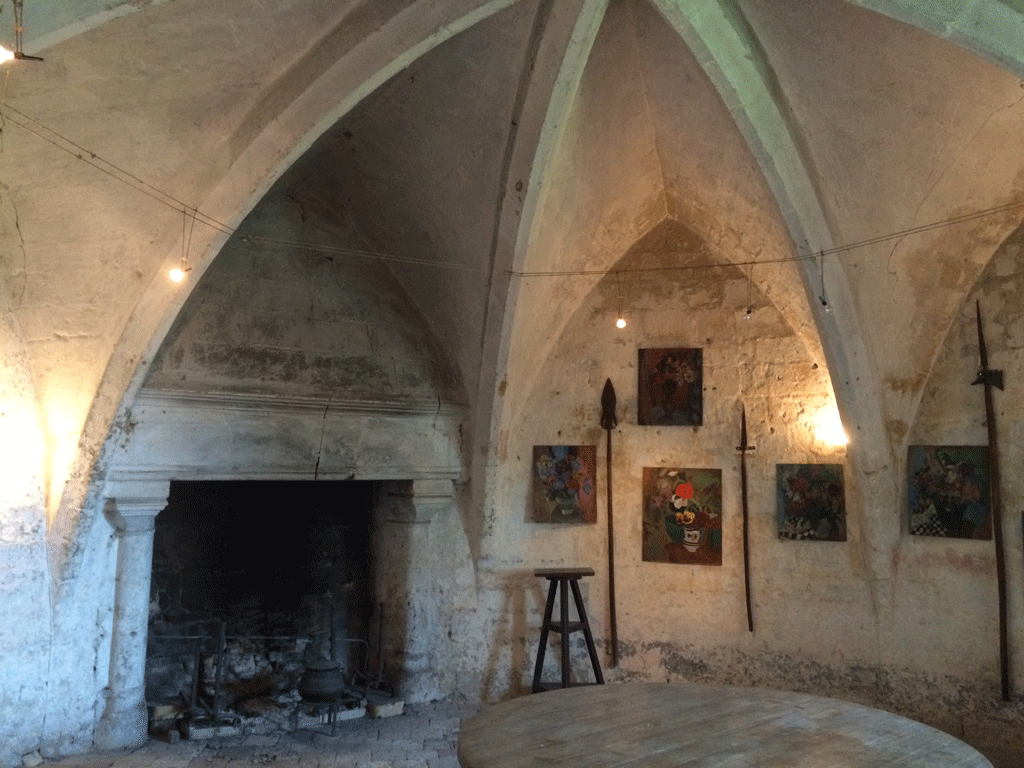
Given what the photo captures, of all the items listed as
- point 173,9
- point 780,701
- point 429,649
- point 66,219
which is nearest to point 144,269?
point 66,219

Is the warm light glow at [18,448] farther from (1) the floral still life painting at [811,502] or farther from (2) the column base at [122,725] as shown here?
(1) the floral still life painting at [811,502]

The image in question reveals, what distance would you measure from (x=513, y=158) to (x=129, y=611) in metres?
4.17

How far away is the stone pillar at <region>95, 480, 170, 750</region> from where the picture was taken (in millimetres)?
5832

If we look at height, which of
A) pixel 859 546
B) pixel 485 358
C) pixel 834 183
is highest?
pixel 834 183

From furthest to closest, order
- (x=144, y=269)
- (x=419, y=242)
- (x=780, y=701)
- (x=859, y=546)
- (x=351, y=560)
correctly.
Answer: (x=351, y=560)
(x=419, y=242)
(x=859, y=546)
(x=144, y=269)
(x=780, y=701)

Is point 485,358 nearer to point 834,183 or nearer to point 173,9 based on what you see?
point 834,183

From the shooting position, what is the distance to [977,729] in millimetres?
5812

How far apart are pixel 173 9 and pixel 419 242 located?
9.33 ft

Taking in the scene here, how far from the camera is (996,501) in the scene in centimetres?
577

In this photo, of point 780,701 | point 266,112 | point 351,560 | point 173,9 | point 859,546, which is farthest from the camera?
point 351,560

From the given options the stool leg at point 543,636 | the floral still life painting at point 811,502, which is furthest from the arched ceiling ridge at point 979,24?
the stool leg at point 543,636

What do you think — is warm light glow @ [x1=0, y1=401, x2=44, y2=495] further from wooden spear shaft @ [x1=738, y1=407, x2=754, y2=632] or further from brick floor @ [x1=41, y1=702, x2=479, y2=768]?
wooden spear shaft @ [x1=738, y1=407, x2=754, y2=632]

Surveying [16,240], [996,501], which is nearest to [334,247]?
[16,240]

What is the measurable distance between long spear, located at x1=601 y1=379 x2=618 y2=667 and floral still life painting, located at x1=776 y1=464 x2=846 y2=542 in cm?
135
